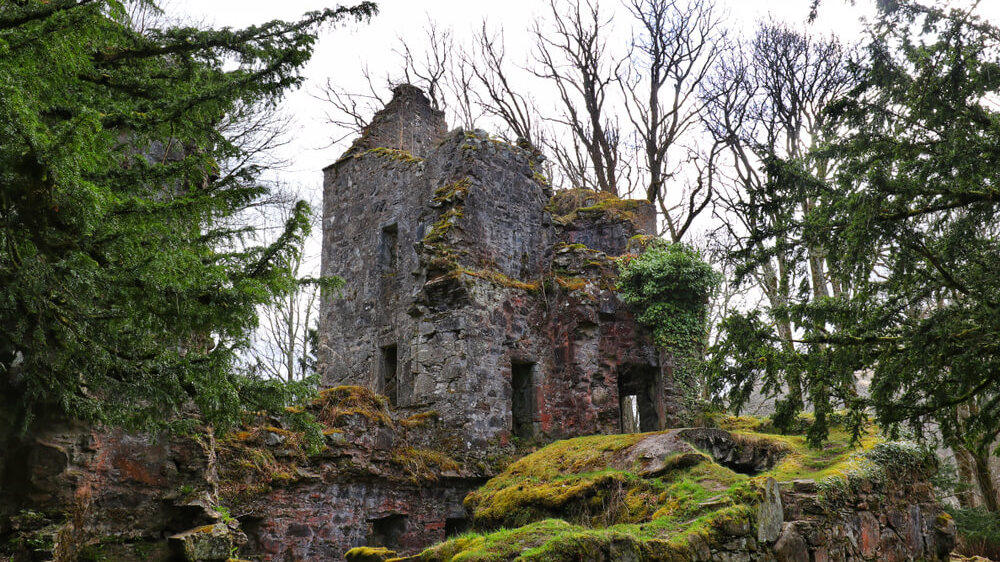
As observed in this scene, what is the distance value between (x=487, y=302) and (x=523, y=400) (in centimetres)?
205

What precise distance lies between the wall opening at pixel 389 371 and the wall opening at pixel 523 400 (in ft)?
8.72

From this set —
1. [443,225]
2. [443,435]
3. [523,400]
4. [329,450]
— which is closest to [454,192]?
[443,225]

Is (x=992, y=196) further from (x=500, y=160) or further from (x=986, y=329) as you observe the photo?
(x=500, y=160)

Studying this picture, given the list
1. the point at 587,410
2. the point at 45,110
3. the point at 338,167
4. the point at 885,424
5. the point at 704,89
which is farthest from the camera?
the point at 704,89

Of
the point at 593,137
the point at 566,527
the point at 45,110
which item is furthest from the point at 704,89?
the point at 45,110

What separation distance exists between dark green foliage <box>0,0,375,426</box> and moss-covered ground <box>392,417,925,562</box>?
2.24 metres

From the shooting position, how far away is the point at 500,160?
13.4 metres

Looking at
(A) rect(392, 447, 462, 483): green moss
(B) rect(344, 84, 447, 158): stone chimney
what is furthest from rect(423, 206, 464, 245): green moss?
(B) rect(344, 84, 447, 158): stone chimney

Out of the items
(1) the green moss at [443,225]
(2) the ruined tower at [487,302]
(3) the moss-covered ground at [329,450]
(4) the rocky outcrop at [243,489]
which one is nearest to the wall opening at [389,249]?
(2) the ruined tower at [487,302]

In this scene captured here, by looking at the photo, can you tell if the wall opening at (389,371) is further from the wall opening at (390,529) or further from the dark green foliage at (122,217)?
the dark green foliage at (122,217)

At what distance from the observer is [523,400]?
12664 millimetres

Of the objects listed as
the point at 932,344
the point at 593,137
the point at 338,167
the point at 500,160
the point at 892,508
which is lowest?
the point at 892,508

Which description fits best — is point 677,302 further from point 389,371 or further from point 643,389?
point 389,371

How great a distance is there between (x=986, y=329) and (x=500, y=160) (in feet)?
29.4
